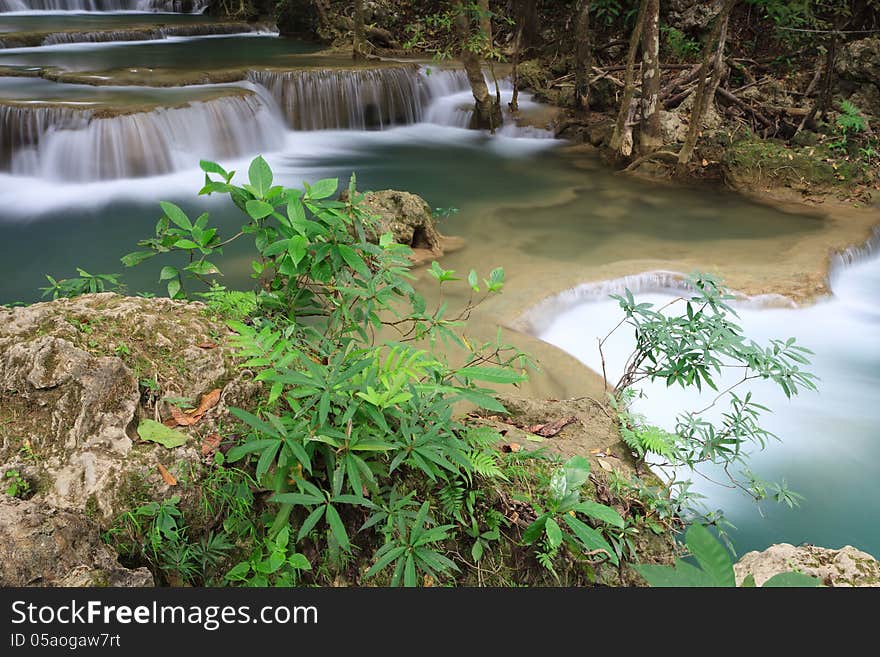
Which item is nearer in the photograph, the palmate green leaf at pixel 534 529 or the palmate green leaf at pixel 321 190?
the palmate green leaf at pixel 534 529

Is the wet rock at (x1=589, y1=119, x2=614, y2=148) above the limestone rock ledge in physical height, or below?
above

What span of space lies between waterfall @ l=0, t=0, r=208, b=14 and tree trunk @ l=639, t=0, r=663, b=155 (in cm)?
1764

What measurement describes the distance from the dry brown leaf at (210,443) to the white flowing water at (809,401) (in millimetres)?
2744

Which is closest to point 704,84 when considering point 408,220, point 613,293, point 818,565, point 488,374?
point 613,293

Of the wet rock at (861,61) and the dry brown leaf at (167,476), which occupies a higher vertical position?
the wet rock at (861,61)

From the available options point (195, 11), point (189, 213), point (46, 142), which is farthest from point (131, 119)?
point (195, 11)

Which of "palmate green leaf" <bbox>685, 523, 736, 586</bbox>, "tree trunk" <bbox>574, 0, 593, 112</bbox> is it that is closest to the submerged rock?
"palmate green leaf" <bbox>685, 523, 736, 586</bbox>

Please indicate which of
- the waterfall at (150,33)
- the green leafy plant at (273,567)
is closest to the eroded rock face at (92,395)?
the green leafy plant at (273,567)

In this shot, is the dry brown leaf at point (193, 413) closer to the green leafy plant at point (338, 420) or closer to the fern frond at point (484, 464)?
the green leafy plant at point (338, 420)

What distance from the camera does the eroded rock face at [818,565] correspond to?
2.35 metres

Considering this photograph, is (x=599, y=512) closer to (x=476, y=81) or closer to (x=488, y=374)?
(x=488, y=374)

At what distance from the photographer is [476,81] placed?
34.4 feet

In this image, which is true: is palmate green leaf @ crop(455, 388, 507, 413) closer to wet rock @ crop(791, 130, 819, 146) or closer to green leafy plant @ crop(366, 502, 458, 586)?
green leafy plant @ crop(366, 502, 458, 586)

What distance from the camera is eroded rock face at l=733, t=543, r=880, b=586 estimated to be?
2346mm
